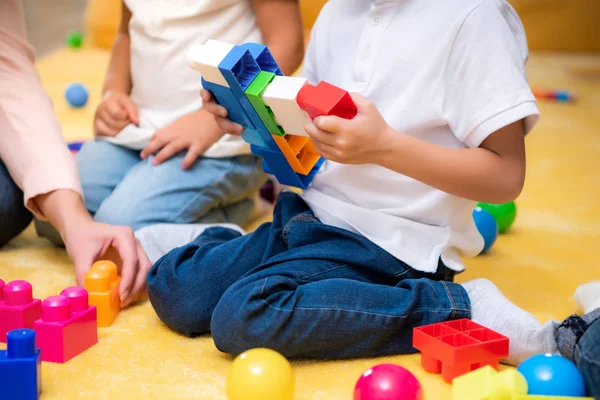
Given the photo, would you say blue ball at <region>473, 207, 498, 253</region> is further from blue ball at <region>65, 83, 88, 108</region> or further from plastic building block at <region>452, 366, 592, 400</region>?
blue ball at <region>65, 83, 88, 108</region>

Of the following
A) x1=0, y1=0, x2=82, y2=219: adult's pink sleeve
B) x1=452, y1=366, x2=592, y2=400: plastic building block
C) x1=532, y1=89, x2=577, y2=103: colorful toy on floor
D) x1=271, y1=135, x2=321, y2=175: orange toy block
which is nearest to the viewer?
x1=452, y1=366, x2=592, y2=400: plastic building block

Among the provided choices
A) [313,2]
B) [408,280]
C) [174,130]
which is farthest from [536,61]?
[408,280]

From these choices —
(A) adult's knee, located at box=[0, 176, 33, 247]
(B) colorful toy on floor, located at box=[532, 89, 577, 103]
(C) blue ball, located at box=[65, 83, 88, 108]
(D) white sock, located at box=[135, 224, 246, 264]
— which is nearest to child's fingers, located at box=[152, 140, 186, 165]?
(D) white sock, located at box=[135, 224, 246, 264]

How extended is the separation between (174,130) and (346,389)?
56 cm

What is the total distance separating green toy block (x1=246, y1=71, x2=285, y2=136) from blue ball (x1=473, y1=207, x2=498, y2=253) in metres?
0.47

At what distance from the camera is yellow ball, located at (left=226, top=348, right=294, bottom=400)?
2.29ft

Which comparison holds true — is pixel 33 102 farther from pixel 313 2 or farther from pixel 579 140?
pixel 313 2

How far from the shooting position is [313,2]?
261 cm

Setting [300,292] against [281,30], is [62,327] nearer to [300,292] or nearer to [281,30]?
[300,292]

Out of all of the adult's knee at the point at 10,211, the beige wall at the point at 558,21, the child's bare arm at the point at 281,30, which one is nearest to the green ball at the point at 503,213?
the child's bare arm at the point at 281,30

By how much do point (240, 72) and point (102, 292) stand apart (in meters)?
0.32

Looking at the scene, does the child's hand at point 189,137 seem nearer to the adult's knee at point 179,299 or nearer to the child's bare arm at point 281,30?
the child's bare arm at point 281,30

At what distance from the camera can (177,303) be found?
909 mm

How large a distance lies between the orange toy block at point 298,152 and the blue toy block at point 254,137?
3cm
